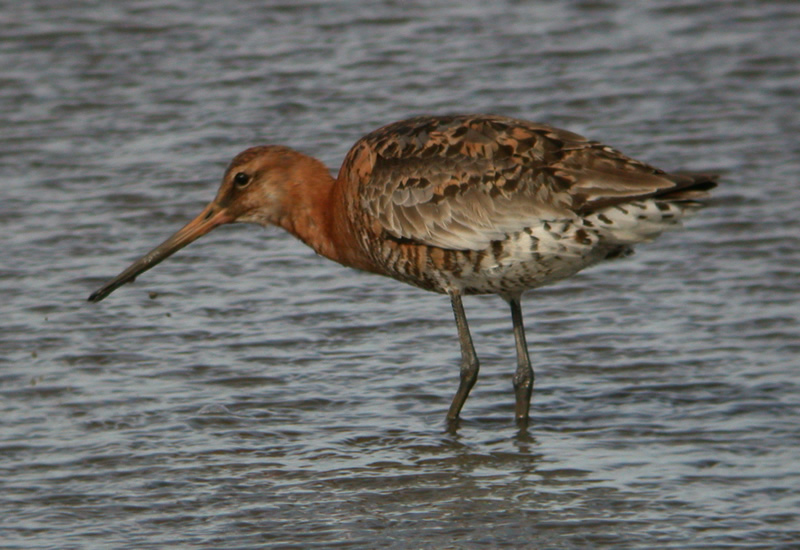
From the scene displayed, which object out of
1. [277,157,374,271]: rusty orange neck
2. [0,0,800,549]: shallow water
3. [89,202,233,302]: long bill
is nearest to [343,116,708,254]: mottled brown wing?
[277,157,374,271]: rusty orange neck

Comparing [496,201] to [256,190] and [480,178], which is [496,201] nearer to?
[480,178]

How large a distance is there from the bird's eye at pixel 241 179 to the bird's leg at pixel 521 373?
131 cm

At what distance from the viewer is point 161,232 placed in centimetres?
920

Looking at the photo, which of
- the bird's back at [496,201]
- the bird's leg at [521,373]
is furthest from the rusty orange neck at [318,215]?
the bird's leg at [521,373]

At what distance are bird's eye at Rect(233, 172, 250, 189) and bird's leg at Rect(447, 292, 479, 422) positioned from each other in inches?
43.8

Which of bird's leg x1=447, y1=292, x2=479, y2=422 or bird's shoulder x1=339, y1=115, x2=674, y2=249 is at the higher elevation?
bird's shoulder x1=339, y1=115, x2=674, y2=249

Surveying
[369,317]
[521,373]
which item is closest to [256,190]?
[369,317]

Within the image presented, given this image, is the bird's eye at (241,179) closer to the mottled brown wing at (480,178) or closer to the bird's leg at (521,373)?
the mottled brown wing at (480,178)

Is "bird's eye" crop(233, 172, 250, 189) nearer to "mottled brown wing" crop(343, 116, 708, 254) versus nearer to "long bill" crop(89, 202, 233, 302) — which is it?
"long bill" crop(89, 202, 233, 302)

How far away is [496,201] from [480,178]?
6.3 inches

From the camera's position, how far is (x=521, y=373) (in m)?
6.88

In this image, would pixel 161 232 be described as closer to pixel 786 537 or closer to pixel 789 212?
pixel 789 212

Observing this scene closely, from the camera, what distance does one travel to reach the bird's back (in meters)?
6.33

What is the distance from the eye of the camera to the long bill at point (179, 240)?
732 cm
